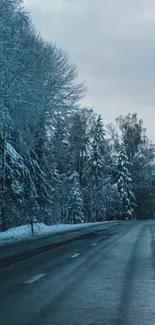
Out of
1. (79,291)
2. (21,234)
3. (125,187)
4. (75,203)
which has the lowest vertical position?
(79,291)

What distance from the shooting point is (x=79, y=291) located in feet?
32.2

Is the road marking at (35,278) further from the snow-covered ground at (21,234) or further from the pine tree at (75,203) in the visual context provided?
the pine tree at (75,203)

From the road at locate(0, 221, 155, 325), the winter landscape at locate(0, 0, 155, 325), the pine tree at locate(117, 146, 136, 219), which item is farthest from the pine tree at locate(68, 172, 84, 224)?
the road at locate(0, 221, 155, 325)

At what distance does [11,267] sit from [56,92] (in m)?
16.5

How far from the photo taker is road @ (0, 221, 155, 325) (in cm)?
744

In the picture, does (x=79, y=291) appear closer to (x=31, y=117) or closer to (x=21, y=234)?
(x=31, y=117)

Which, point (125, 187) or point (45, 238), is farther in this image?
point (125, 187)

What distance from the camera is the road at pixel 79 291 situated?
293 inches

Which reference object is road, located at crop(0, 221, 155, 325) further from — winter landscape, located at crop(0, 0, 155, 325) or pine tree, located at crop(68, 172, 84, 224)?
pine tree, located at crop(68, 172, 84, 224)

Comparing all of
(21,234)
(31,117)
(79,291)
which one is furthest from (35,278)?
(21,234)

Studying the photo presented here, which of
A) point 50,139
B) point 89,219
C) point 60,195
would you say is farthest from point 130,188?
point 50,139

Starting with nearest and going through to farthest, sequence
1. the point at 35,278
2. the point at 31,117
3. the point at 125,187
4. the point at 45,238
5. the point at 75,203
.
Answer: the point at 35,278 < the point at 31,117 < the point at 45,238 < the point at 75,203 < the point at 125,187

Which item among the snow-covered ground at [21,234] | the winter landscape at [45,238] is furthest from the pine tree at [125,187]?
the snow-covered ground at [21,234]

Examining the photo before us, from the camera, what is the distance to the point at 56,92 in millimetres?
29188
